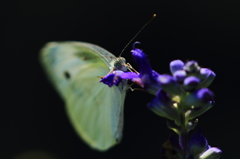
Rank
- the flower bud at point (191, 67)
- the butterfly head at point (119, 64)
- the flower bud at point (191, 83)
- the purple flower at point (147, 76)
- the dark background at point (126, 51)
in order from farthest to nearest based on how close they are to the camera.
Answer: the dark background at point (126, 51), the butterfly head at point (119, 64), the purple flower at point (147, 76), the flower bud at point (191, 67), the flower bud at point (191, 83)

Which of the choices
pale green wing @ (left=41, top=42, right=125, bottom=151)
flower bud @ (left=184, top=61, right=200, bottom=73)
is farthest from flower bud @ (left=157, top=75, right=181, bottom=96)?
pale green wing @ (left=41, top=42, right=125, bottom=151)

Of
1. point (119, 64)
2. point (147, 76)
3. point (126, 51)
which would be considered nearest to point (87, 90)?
point (119, 64)

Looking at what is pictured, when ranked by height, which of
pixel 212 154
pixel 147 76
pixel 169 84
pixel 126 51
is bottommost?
pixel 126 51

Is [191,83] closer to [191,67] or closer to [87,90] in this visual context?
[191,67]

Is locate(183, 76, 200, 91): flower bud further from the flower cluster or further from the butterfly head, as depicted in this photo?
the butterfly head

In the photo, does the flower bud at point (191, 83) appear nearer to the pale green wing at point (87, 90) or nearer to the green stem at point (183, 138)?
the green stem at point (183, 138)

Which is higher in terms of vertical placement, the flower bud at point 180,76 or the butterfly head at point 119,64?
the flower bud at point 180,76

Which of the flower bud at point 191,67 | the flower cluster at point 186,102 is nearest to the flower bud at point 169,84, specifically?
the flower cluster at point 186,102
